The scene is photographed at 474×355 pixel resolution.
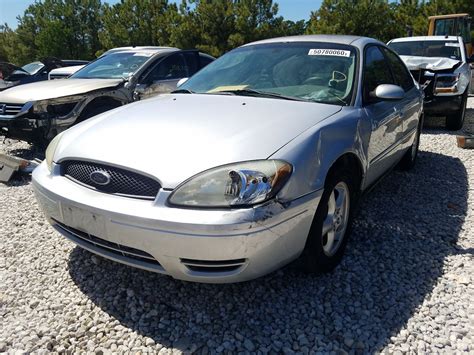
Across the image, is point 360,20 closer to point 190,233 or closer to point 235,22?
point 235,22

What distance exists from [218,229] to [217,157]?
389mm

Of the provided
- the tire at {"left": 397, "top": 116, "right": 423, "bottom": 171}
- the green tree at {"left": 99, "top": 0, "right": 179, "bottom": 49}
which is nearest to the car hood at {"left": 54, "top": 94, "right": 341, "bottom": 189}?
the tire at {"left": 397, "top": 116, "right": 423, "bottom": 171}

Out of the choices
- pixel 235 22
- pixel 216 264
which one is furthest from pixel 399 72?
pixel 235 22


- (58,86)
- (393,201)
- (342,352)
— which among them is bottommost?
(393,201)

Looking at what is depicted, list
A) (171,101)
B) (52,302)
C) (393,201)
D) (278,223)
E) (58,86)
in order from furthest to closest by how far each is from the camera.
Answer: (58,86) < (393,201) < (171,101) < (52,302) < (278,223)

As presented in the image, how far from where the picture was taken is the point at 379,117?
3127mm

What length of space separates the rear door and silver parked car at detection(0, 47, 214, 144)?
3568 millimetres

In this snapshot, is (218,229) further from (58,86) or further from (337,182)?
(58,86)

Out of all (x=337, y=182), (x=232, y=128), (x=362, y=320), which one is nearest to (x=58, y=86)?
(x=232, y=128)

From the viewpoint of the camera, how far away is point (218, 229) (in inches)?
73.2

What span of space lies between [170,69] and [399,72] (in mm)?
3684

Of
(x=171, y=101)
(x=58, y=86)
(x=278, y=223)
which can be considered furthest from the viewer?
(x=58, y=86)

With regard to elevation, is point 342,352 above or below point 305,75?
below

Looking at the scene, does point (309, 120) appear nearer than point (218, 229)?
No
